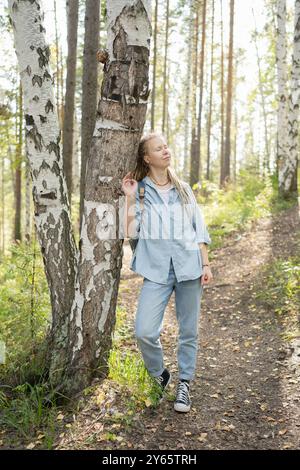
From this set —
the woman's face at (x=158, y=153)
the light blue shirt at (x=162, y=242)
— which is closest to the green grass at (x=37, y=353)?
the light blue shirt at (x=162, y=242)

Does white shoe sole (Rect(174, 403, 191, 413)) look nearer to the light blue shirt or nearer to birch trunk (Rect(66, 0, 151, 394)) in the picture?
birch trunk (Rect(66, 0, 151, 394))

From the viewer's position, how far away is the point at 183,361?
12.1 ft

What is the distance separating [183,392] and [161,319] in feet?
2.19

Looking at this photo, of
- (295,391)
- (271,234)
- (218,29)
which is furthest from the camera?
(218,29)

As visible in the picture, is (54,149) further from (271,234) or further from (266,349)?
(271,234)

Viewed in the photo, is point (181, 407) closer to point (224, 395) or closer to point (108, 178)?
point (224, 395)

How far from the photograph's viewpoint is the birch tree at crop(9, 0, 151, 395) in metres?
3.35

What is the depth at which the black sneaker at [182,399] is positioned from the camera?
11.6 ft

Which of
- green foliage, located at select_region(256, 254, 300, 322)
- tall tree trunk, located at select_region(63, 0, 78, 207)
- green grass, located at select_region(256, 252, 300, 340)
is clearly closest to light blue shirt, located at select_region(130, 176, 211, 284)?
green grass, located at select_region(256, 252, 300, 340)

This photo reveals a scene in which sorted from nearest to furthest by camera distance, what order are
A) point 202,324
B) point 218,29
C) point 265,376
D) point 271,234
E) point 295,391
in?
1. point 295,391
2. point 265,376
3. point 202,324
4. point 271,234
5. point 218,29

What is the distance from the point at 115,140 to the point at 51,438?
2.24m

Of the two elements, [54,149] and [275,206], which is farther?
[275,206]

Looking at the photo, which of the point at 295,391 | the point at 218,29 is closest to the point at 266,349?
the point at 295,391

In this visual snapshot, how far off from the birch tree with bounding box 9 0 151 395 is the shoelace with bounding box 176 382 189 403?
66 centimetres
